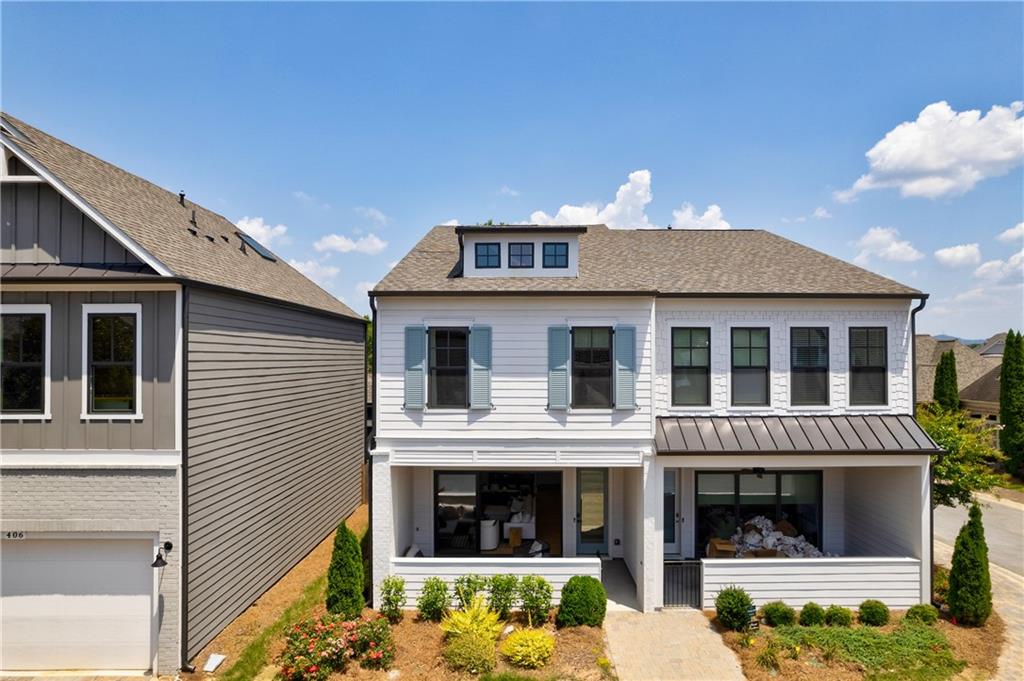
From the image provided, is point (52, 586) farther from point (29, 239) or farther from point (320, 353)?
point (320, 353)

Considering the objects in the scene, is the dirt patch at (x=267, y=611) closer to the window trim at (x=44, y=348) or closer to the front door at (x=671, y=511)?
the window trim at (x=44, y=348)

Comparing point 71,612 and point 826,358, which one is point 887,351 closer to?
point 826,358

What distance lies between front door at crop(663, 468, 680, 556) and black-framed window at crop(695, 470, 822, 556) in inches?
21.2

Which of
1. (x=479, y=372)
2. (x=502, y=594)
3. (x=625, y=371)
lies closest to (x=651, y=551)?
(x=502, y=594)

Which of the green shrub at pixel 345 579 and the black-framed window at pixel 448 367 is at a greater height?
the black-framed window at pixel 448 367

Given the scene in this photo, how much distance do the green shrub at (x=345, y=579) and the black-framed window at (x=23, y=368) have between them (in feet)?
19.3

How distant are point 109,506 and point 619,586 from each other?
1064cm

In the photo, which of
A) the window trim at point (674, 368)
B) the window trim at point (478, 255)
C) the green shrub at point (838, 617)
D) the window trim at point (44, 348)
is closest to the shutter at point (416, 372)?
the window trim at point (478, 255)

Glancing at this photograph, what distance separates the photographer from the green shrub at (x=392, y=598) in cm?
1052

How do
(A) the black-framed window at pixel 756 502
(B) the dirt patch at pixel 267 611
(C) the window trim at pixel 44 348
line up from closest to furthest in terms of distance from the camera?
(C) the window trim at pixel 44 348 < (B) the dirt patch at pixel 267 611 < (A) the black-framed window at pixel 756 502

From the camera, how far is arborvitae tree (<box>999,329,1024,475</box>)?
2359cm

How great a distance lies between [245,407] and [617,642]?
9.33 m

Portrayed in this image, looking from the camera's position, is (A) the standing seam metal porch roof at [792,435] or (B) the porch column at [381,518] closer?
(B) the porch column at [381,518]

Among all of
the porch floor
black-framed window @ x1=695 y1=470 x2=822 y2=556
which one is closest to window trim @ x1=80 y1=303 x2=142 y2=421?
the porch floor
